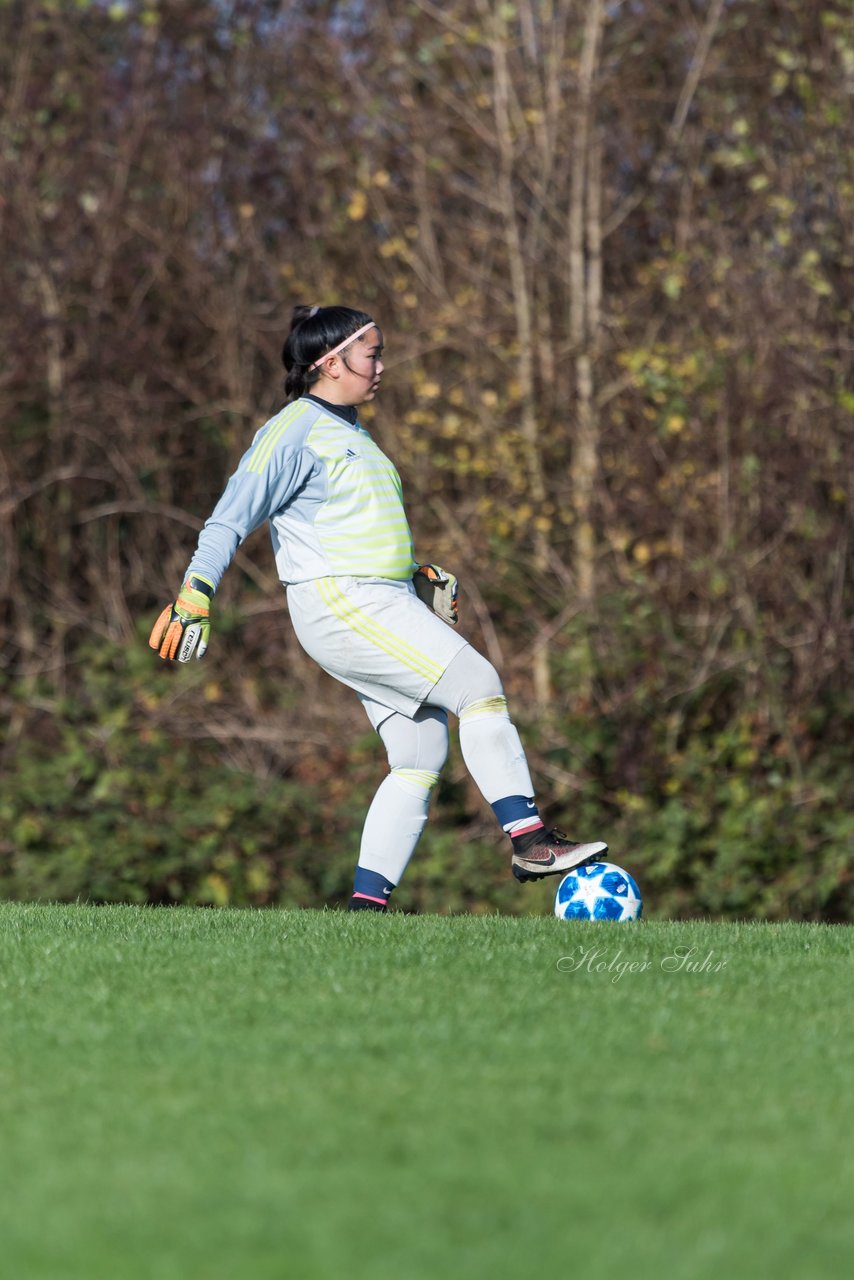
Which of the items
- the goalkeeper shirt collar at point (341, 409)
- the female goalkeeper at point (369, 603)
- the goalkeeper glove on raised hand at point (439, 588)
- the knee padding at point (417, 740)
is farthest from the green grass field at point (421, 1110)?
the goalkeeper shirt collar at point (341, 409)

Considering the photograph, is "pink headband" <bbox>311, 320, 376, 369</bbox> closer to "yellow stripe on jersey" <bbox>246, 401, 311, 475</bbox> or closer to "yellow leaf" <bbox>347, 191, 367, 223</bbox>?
"yellow stripe on jersey" <bbox>246, 401, 311, 475</bbox>

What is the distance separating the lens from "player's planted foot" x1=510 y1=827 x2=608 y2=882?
580cm

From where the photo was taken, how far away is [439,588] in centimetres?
649

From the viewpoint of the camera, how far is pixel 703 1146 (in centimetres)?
311

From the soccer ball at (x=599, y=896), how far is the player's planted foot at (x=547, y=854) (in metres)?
0.30

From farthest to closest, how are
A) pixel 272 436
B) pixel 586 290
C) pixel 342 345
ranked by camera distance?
pixel 586 290, pixel 342 345, pixel 272 436

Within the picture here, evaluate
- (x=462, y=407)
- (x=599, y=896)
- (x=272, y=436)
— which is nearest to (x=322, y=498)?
(x=272, y=436)

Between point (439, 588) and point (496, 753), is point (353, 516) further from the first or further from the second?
point (496, 753)

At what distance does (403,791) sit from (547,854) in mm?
578

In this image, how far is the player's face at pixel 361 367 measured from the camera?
6.18 meters

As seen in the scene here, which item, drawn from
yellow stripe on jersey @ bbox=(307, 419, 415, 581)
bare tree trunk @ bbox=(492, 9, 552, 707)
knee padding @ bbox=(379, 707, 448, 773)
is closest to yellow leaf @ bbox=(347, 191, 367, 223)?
bare tree trunk @ bbox=(492, 9, 552, 707)

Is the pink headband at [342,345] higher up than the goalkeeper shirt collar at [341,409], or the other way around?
the pink headband at [342,345]

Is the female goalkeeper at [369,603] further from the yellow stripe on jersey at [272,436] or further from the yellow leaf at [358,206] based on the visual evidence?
the yellow leaf at [358,206]

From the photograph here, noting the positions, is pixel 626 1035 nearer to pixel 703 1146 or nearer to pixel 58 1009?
pixel 703 1146
